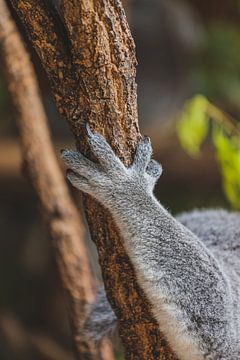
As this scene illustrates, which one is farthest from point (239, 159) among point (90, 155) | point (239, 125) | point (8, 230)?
point (8, 230)

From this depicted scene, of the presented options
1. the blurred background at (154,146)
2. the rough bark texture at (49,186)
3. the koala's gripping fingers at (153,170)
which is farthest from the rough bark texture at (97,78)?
the blurred background at (154,146)

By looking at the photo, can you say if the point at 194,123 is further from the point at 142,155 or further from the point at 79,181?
the point at 79,181

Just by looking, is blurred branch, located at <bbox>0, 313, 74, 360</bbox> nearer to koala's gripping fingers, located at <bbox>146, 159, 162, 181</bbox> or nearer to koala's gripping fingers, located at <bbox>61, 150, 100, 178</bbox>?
koala's gripping fingers, located at <bbox>146, 159, 162, 181</bbox>

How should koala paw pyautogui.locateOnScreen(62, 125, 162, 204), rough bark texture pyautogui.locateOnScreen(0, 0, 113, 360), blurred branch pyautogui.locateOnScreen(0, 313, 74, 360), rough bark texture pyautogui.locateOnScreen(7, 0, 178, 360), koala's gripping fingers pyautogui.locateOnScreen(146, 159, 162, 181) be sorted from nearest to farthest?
rough bark texture pyautogui.locateOnScreen(7, 0, 178, 360), koala paw pyautogui.locateOnScreen(62, 125, 162, 204), koala's gripping fingers pyautogui.locateOnScreen(146, 159, 162, 181), rough bark texture pyautogui.locateOnScreen(0, 0, 113, 360), blurred branch pyautogui.locateOnScreen(0, 313, 74, 360)

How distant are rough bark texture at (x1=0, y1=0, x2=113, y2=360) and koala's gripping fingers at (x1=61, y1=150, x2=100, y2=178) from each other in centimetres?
118

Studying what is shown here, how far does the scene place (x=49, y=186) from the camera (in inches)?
122

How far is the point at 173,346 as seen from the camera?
2127mm

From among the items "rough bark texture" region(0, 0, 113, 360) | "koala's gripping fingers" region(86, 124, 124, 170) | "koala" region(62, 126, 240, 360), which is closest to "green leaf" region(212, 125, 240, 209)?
"koala" region(62, 126, 240, 360)

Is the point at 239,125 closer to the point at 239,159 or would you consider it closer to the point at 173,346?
the point at 239,159

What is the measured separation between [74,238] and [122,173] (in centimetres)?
125

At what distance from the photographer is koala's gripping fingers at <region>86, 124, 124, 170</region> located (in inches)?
72.5

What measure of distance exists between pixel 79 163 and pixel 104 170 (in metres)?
0.08

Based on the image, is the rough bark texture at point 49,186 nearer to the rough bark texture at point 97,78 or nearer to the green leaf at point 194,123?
the green leaf at point 194,123

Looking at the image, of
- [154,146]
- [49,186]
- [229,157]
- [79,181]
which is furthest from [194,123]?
[154,146]
